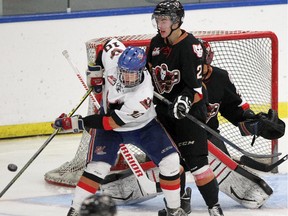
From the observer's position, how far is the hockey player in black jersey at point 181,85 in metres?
4.43

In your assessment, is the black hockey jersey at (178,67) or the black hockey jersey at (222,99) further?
the black hockey jersey at (222,99)

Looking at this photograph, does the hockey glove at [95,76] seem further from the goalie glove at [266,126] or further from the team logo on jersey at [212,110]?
the goalie glove at [266,126]

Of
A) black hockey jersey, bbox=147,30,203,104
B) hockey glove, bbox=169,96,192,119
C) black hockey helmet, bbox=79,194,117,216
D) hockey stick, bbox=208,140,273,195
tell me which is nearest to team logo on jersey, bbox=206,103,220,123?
hockey stick, bbox=208,140,273,195

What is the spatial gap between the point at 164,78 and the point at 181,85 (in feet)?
0.29

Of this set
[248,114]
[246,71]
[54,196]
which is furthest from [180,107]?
[246,71]

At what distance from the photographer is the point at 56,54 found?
22.2ft

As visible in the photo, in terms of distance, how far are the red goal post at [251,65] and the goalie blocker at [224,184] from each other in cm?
75

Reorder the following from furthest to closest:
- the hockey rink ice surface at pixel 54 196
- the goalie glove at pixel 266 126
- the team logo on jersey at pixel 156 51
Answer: the hockey rink ice surface at pixel 54 196 → the goalie glove at pixel 266 126 → the team logo on jersey at pixel 156 51

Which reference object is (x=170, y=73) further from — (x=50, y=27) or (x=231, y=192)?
(x=50, y=27)

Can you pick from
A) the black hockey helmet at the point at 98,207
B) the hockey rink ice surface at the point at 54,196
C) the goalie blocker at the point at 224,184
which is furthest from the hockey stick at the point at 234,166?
the black hockey helmet at the point at 98,207

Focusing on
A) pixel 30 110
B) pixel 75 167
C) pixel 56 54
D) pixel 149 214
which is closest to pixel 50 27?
pixel 56 54

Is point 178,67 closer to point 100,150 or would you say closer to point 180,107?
point 180,107

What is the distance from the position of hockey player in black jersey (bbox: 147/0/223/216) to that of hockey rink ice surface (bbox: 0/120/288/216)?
48cm

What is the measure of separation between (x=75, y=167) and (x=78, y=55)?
54.6 inches
